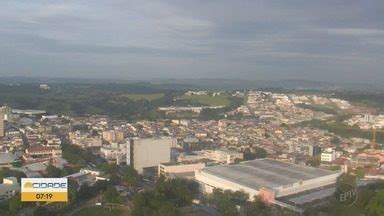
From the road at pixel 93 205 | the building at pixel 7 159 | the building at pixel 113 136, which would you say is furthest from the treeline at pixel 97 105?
the road at pixel 93 205

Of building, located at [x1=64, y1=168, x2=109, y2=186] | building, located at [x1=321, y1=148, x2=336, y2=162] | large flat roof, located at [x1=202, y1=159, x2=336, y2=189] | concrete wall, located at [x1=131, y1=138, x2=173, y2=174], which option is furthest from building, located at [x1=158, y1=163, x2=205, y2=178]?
building, located at [x1=321, y1=148, x2=336, y2=162]

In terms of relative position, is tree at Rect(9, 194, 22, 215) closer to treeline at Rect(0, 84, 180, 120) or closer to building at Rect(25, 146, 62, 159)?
building at Rect(25, 146, 62, 159)

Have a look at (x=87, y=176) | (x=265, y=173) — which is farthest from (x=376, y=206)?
(x=87, y=176)

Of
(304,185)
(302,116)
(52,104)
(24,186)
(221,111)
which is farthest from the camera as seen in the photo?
→ (52,104)

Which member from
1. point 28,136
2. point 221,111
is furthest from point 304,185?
point 221,111

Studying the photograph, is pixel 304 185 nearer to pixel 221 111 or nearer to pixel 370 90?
pixel 370 90

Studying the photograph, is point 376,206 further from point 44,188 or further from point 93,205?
point 44,188
